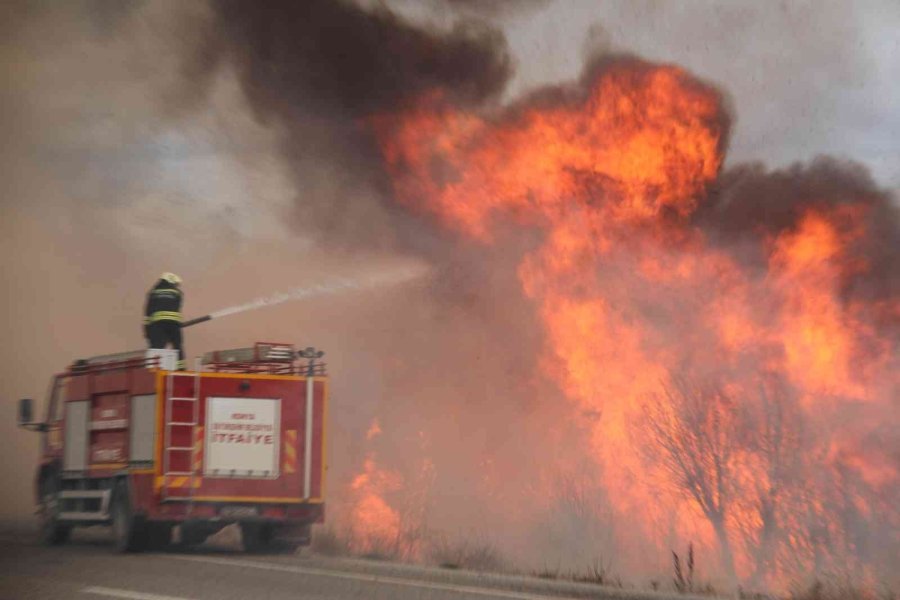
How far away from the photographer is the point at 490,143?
25.0 meters

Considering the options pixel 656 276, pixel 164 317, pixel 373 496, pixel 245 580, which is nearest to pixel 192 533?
pixel 164 317

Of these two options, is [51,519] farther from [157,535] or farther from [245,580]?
[245,580]

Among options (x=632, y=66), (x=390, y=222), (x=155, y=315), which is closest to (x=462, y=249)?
(x=390, y=222)

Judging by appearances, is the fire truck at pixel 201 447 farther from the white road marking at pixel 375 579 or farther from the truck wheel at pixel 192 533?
the white road marking at pixel 375 579

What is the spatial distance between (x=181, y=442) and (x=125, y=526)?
1297 millimetres

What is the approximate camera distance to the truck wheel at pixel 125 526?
1444 cm

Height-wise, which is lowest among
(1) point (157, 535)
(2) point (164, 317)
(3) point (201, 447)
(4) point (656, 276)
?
(1) point (157, 535)

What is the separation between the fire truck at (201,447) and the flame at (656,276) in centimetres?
1072

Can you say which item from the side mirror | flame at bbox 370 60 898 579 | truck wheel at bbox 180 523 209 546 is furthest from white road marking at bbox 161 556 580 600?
flame at bbox 370 60 898 579

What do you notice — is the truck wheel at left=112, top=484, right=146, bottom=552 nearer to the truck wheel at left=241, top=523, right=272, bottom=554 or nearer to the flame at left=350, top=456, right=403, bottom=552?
the truck wheel at left=241, top=523, right=272, bottom=554

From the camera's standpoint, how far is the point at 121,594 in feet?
32.1

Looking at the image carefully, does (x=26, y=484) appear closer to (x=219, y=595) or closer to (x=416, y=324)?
(x=416, y=324)

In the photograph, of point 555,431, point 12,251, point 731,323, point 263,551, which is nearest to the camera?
point 263,551

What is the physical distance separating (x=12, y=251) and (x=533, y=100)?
18189mm
